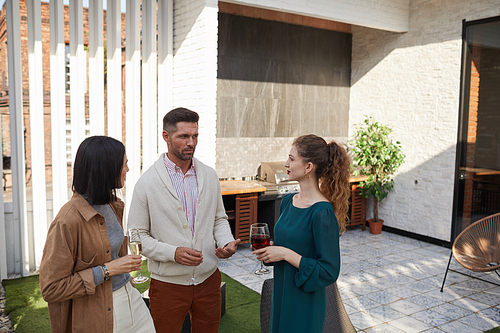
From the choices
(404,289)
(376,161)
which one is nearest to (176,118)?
(404,289)

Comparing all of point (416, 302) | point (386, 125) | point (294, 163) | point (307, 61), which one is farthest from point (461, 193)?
point (294, 163)

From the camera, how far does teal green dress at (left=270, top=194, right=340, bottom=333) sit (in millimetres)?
1961

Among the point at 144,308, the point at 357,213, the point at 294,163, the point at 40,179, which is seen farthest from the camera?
the point at 357,213

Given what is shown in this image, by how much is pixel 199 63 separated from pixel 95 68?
1.22 metres

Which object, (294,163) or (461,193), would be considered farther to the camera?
(461,193)

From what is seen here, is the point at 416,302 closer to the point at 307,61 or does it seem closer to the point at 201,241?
the point at 201,241

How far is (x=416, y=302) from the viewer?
4449 mm

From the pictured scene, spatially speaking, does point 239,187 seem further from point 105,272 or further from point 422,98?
point 105,272

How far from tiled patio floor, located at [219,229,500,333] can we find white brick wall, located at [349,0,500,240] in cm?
66

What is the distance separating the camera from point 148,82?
548 cm

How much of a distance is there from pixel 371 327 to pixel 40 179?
12.6 feet

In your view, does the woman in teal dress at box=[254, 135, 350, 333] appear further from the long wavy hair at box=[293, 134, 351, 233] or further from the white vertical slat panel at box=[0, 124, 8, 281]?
the white vertical slat panel at box=[0, 124, 8, 281]

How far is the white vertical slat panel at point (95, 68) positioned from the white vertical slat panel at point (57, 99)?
0.31 metres

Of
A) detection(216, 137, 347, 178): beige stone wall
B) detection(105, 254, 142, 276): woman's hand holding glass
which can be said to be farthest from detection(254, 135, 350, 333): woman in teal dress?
detection(216, 137, 347, 178): beige stone wall
